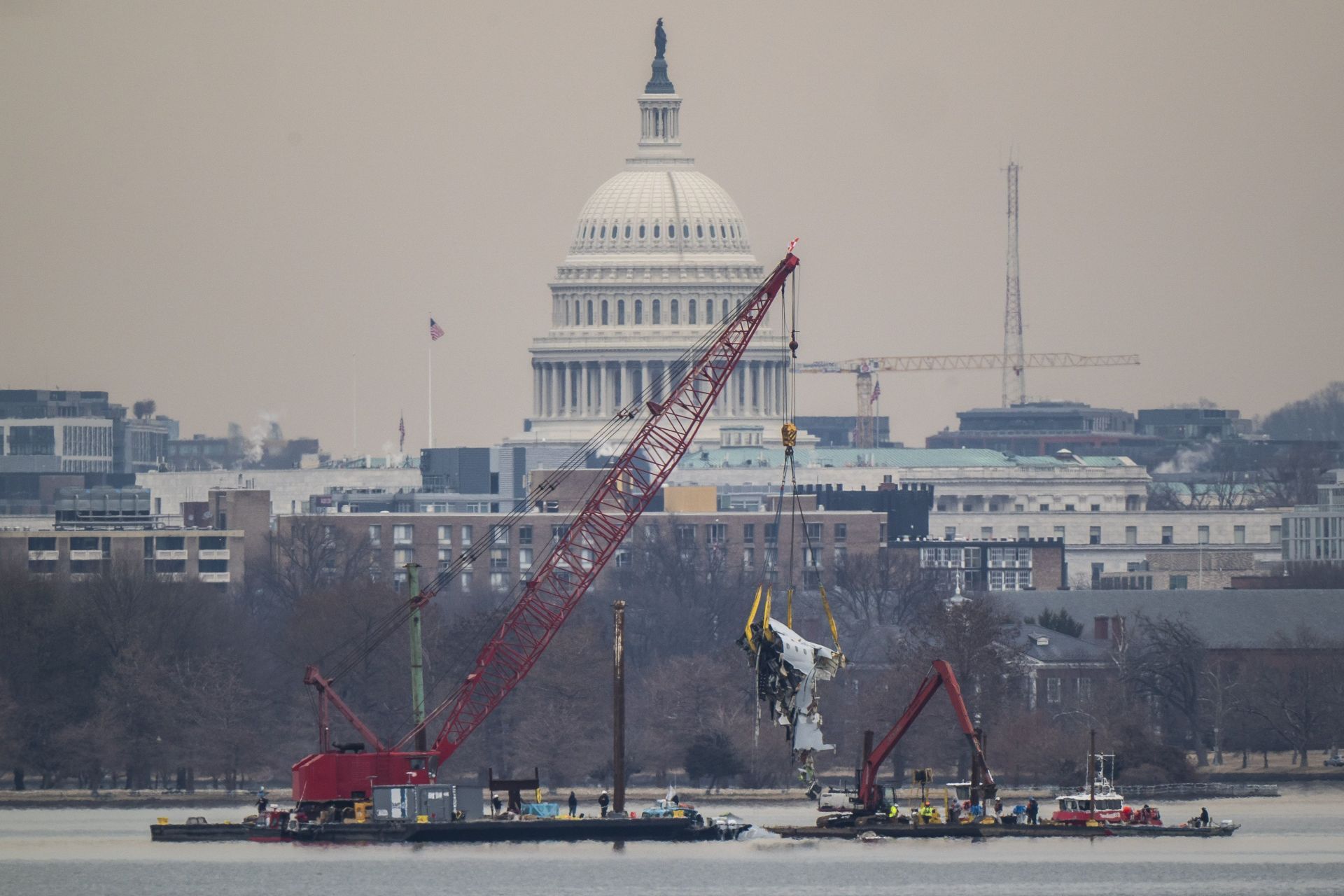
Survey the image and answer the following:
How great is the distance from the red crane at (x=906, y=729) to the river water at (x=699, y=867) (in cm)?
399

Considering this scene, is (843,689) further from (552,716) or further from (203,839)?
(203,839)

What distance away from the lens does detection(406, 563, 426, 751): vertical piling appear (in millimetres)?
159875

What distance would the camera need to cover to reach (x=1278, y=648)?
194125 mm

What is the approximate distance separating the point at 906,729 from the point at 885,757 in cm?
177

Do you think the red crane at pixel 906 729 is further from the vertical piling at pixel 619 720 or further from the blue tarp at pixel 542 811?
the blue tarp at pixel 542 811

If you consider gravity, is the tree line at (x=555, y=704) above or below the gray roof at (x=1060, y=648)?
below

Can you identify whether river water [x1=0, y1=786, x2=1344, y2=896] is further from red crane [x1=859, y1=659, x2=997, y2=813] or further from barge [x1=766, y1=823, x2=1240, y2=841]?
red crane [x1=859, y1=659, x2=997, y2=813]

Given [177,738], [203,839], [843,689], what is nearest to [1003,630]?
[843,689]

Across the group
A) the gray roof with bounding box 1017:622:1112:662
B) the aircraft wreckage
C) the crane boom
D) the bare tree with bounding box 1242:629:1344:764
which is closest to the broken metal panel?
the aircraft wreckage

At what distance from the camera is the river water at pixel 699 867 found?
13525 cm

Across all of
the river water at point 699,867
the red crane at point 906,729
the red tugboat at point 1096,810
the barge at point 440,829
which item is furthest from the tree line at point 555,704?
the barge at point 440,829

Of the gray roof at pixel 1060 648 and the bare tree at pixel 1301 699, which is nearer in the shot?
the bare tree at pixel 1301 699

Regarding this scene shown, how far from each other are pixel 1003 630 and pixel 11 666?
125 ft

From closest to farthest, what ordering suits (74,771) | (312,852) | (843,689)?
(312,852), (74,771), (843,689)
